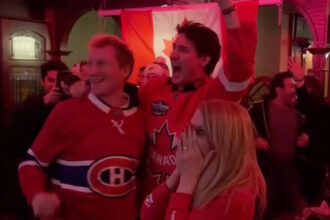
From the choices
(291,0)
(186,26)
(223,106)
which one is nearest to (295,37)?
(291,0)

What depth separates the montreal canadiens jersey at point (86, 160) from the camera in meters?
1.69

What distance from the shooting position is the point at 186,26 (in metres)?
1.78

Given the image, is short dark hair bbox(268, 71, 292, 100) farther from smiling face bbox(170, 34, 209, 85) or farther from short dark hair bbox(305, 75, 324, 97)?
smiling face bbox(170, 34, 209, 85)

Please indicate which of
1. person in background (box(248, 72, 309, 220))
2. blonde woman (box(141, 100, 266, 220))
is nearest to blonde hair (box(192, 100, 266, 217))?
blonde woman (box(141, 100, 266, 220))

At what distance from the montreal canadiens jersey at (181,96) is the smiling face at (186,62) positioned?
0.04 meters

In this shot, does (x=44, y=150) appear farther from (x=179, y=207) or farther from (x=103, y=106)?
(x=179, y=207)

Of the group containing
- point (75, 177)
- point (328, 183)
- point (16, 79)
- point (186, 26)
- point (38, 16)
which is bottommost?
point (328, 183)

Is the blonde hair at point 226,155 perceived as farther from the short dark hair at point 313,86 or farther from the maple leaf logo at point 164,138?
the short dark hair at point 313,86

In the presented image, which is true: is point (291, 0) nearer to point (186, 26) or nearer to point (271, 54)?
point (271, 54)

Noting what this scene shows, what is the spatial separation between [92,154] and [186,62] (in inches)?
20.6

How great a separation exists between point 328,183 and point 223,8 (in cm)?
344

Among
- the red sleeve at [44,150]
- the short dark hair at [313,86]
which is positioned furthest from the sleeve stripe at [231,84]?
the short dark hair at [313,86]

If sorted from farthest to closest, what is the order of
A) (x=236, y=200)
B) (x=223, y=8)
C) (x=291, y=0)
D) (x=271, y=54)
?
(x=271, y=54)
(x=291, y=0)
(x=223, y=8)
(x=236, y=200)

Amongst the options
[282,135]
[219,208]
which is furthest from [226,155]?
[282,135]
